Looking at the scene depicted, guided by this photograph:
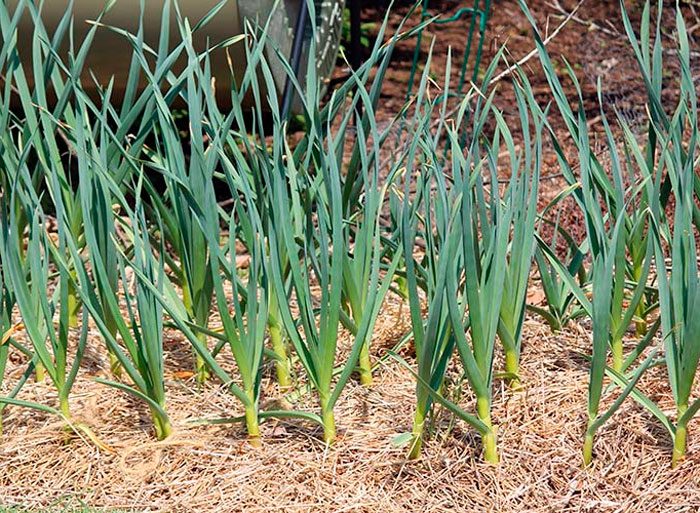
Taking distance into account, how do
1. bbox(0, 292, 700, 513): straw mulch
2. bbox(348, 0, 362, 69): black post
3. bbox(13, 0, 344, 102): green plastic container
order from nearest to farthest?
1. bbox(0, 292, 700, 513): straw mulch
2. bbox(13, 0, 344, 102): green plastic container
3. bbox(348, 0, 362, 69): black post

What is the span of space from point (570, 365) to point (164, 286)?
3.01 feet

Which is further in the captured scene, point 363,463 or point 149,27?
point 149,27

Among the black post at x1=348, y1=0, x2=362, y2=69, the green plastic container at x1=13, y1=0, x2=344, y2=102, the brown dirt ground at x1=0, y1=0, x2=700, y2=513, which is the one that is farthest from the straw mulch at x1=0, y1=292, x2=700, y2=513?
the black post at x1=348, y1=0, x2=362, y2=69

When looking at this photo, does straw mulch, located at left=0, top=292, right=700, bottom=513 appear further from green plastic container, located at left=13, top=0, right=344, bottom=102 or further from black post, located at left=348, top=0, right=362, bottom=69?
black post, located at left=348, top=0, right=362, bottom=69

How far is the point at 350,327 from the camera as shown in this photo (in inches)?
84.3

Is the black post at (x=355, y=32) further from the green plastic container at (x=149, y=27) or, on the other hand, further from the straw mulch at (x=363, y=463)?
the straw mulch at (x=363, y=463)

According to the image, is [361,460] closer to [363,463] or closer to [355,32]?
[363,463]

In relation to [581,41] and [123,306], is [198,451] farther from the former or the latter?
[581,41]

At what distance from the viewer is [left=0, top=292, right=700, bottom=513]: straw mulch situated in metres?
1.95

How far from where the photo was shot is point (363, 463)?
80.0 inches

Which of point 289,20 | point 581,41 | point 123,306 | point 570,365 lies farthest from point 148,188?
point 581,41

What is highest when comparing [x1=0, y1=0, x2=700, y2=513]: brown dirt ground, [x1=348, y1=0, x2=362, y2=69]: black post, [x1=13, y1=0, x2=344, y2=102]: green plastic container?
[x1=13, y1=0, x2=344, y2=102]: green plastic container

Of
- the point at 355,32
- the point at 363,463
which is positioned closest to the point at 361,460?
the point at 363,463

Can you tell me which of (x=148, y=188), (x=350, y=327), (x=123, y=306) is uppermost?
(x=148, y=188)
